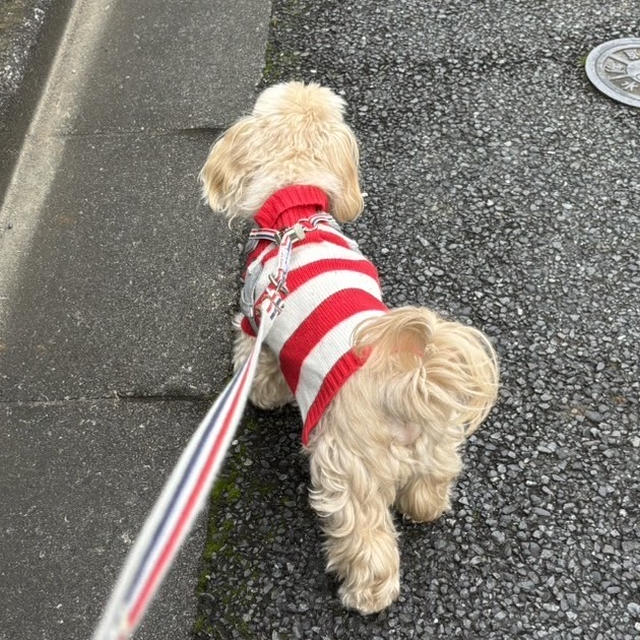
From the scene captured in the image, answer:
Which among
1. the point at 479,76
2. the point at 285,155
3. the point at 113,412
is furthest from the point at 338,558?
the point at 479,76

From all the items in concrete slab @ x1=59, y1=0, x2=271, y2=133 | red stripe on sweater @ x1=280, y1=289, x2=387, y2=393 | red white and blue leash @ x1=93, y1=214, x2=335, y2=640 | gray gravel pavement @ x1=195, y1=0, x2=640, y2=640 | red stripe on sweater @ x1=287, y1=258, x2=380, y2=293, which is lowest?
gray gravel pavement @ x1=195, y1=0, x2=640, y2=640

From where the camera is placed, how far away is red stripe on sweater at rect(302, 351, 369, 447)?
5.96 ft

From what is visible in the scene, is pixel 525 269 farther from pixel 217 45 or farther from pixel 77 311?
pixel 217 45

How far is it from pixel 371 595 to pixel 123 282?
5.96 ft

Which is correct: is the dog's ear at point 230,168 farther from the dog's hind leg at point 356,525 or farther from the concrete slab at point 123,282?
the dog's hind leg at point 356,525

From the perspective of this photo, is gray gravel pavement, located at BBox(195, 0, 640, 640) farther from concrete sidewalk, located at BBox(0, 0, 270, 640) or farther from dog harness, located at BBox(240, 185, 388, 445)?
dog harness, located at BBox(240, 185, 388, 445)

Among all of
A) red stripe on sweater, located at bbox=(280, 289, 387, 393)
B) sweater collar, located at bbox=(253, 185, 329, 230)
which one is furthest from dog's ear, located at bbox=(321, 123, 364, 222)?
red stripe on sweater, located at bbox=(280, 289, 387, 393)

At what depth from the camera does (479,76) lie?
3.97 metres

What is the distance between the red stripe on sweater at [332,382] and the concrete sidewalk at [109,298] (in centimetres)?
80

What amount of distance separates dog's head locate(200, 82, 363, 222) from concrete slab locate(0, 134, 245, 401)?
0.72 m

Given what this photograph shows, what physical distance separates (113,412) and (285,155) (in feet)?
4.10

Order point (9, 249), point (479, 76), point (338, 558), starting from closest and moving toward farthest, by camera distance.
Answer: point (338, 558) < point (9, 249) < point (479, 76)

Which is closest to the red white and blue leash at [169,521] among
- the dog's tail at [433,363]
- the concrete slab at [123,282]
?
the dog's tail at [433,363]

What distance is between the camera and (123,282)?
310cm
